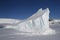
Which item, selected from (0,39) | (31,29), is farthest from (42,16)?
(0,39)

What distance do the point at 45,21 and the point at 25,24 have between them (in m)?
1.43

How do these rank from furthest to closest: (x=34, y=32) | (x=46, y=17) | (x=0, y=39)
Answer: (x=46, y=17), (x=34, y=32), (x=0, y=39)

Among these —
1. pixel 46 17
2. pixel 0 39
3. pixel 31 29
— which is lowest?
pixel 0 39

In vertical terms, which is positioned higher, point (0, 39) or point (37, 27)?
point (37, 27)

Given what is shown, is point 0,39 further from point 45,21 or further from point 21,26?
point 45,21

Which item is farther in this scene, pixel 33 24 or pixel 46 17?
pixel 46 17

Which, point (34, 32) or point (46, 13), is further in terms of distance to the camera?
point (46, 13)

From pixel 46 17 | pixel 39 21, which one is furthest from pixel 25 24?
pixel 46 17

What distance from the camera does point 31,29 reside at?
9.87 m

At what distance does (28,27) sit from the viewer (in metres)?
9.91

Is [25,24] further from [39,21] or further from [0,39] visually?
[0,39]

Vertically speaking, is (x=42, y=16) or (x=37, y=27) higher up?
(x=42, y=16)

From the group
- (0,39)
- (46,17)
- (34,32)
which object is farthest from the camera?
(46,17)

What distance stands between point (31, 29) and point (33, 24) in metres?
0.35
